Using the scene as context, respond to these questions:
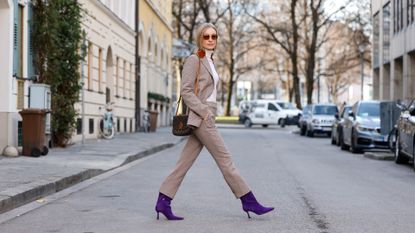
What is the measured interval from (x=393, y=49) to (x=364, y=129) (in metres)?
20.1

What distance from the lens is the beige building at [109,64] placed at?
985 inches

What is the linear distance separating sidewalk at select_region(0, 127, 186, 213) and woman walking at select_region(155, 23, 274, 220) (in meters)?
2.32

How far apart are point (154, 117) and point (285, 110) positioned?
19.3 m

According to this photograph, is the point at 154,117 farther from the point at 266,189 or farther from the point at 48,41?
the point at 266,189

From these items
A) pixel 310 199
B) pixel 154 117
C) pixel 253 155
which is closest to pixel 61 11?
pixel 253 155

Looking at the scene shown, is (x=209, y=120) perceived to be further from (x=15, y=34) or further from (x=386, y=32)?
(x=386, y=32)

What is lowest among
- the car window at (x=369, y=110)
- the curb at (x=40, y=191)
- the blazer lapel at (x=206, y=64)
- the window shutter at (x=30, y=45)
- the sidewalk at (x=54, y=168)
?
the curb at (x=40, y=191)

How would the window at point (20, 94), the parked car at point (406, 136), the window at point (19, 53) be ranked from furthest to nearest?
the window at point (20, 94) < the window at point (19, 53) < the parked car at point (406, 136)

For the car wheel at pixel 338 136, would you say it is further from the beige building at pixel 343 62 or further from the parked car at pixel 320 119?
the beige building at pixel 343 62

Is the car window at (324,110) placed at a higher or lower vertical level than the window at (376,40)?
lower

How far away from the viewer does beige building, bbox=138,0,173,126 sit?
3853 cm

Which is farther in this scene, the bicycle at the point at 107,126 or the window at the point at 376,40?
the window at the point at 376,40

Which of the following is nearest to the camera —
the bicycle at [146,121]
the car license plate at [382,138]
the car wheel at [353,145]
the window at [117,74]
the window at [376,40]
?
the car license plate at [382,138]

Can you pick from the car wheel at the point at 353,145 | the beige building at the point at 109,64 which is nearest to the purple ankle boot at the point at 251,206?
the beige building at the point at 109,64
